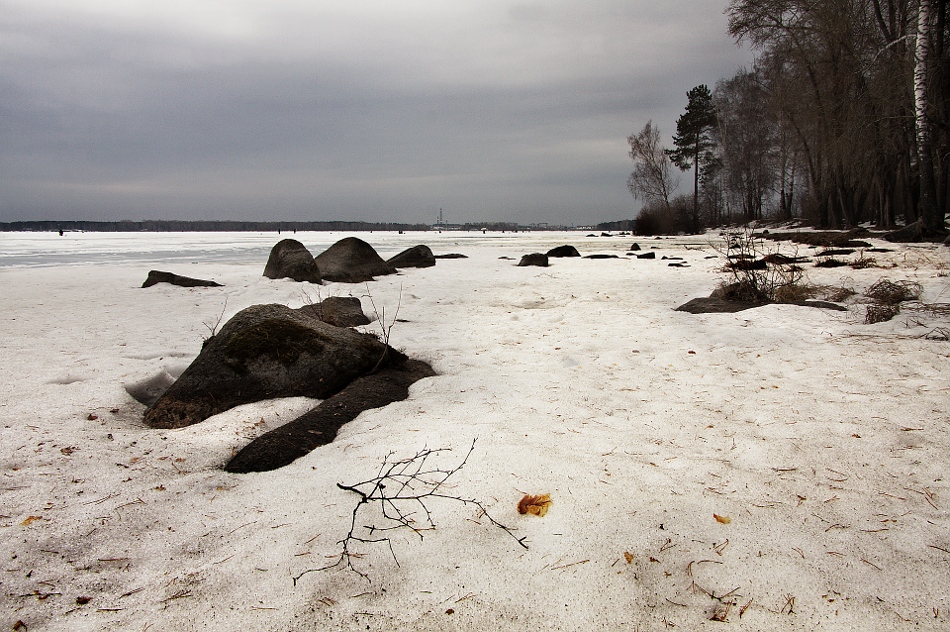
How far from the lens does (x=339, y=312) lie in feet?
18.2

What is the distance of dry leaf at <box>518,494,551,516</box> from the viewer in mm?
1758

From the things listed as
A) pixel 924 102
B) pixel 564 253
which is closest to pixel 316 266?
pixel 564 253

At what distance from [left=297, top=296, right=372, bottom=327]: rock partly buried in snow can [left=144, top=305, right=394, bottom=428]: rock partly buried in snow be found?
1.50 meters

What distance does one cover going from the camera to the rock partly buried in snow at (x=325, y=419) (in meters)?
2.15

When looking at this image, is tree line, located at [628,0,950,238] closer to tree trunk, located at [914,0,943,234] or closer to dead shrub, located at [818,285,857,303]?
tree trunk, located at [914,0,943,234]

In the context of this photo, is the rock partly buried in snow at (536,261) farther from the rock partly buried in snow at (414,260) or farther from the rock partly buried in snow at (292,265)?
the rock partly buried in snow at (292,265)

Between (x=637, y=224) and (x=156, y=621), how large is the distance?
106 feet

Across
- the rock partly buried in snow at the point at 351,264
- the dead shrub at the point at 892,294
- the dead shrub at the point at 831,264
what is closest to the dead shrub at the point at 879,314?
the dead shrub at the point at 892,294

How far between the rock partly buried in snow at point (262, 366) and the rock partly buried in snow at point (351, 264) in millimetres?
5726

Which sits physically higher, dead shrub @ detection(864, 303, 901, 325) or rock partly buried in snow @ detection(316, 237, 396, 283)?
rock partly buried in snow @ detection(316, 237, 396, 283)

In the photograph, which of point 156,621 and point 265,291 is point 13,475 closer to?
point 156,621

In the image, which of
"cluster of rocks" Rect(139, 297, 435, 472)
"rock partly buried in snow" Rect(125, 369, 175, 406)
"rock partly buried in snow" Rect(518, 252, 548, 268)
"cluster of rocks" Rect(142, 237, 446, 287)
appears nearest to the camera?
"cluster of rocks" Rect(139, 297, 435, 472)

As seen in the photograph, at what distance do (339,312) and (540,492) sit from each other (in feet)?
13.6

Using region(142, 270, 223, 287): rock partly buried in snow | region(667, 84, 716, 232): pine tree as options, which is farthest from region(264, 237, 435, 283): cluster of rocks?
region(667, 84, 716, 232): pine tree
